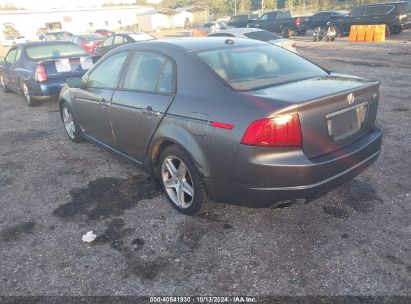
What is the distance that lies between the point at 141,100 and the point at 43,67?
221 inches

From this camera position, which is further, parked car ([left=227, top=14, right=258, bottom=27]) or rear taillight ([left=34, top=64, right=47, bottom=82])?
parked car ([left=227, top=14, right=258, bottom=27])

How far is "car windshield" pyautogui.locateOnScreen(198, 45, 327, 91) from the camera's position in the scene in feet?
10.3

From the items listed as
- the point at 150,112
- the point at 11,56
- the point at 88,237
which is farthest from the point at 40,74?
the point at 88,237

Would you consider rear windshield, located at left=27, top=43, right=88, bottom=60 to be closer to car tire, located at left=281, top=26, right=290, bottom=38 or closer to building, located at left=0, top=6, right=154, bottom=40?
car tire, located at left=281, top=26, right=290, bottom=38

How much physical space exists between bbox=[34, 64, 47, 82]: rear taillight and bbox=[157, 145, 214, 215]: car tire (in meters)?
5.76

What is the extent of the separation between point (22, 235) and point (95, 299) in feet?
4.31

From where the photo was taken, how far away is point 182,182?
3469 mm

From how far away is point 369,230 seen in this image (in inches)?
123

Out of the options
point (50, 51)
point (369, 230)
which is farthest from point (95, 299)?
point (50, 51)

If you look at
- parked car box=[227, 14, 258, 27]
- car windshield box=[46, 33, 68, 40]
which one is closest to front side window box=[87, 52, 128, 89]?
parked car box=[227, 14, 258, 27]

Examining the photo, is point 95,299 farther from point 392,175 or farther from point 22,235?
point 392,175

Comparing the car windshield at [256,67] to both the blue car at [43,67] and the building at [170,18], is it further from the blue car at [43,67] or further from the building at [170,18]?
the building at [170,18]

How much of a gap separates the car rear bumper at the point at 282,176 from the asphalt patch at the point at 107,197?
4.29 feet

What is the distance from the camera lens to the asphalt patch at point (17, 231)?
3348 mm
